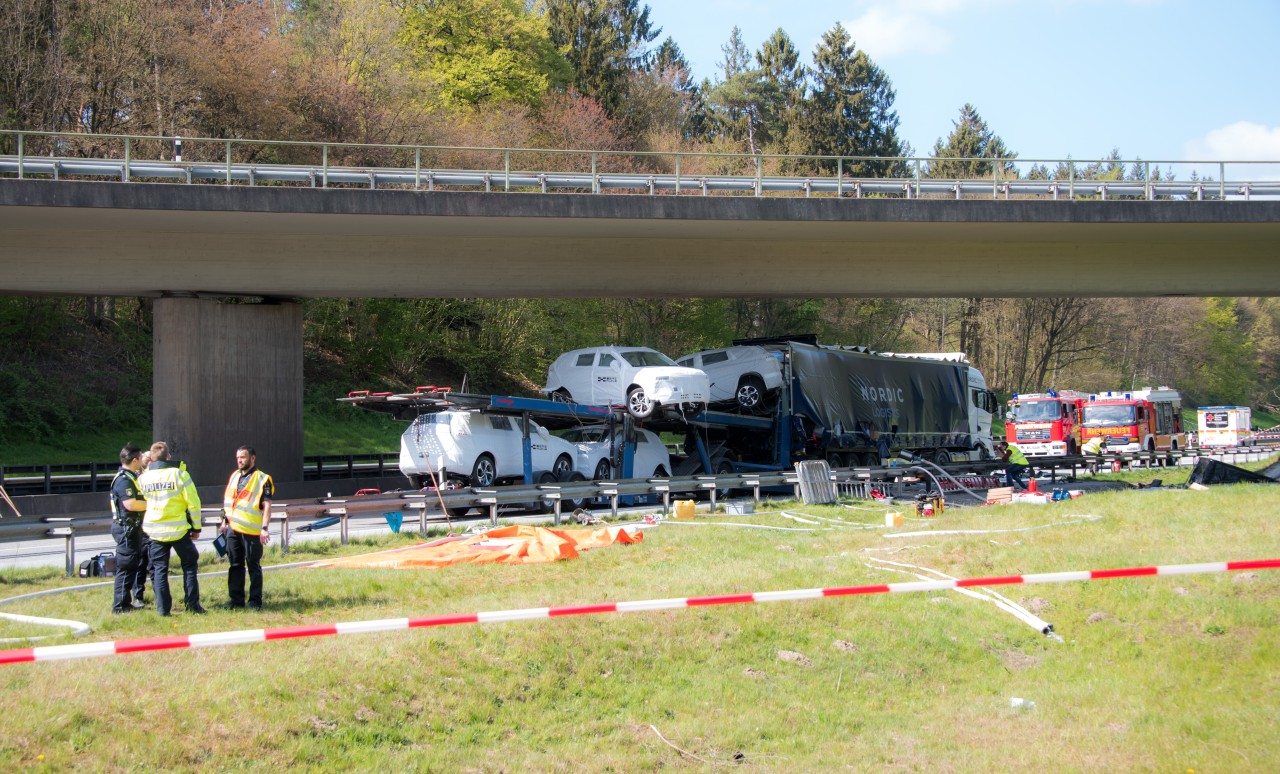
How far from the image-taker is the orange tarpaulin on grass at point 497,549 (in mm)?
13477

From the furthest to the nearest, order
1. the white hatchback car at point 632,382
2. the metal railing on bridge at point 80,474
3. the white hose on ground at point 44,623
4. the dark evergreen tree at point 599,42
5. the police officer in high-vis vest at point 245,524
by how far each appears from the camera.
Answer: the dark evergreen tree at point 599,42, the metal railing on bridge at point 80,474, the white hatchback car at point 632,382, the police officer in high-vis vest at point 245,524, the white hose on ground at point 44,623

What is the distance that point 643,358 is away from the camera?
2344 centimetres

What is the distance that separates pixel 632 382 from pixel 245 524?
518 inches

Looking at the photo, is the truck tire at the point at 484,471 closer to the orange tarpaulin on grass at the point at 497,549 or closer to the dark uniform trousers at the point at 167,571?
the orange tarpaulin on grass at the point at 497,549

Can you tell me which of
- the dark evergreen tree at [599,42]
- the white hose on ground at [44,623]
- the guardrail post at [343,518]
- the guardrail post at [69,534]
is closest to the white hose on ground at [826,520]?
the guardrail post at [343,518]

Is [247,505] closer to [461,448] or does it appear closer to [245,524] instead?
[245,524]

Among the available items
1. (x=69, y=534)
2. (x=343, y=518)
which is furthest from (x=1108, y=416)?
(x=69, y=534)

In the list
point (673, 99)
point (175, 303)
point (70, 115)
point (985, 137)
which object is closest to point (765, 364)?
point (175, 303)


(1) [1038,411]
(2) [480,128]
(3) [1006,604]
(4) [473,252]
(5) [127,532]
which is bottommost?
(3) [1006,604]

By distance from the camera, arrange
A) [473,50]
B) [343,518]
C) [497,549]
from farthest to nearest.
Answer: [473,50] → [343,518] → [497,549]

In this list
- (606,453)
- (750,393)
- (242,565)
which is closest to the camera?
(242,565)

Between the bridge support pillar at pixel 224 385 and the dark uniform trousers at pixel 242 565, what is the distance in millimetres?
16569

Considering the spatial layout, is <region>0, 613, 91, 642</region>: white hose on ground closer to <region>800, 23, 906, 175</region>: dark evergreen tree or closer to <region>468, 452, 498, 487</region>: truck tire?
<region>468, 452, 498, 487</region>: truck tire

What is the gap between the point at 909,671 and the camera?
9930mm
